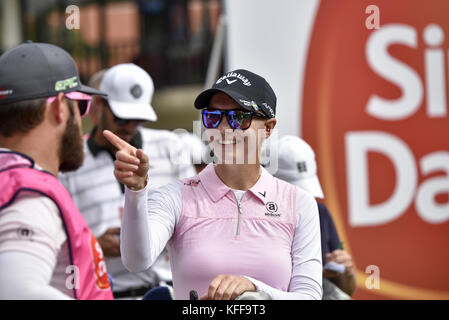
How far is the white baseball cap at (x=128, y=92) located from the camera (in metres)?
3.99

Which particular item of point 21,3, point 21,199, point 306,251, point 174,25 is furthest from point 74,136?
point 21,3

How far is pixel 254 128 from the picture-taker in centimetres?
220

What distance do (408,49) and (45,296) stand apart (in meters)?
3.76

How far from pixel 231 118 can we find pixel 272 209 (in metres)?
0.31

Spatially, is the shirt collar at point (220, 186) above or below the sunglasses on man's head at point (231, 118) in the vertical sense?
below

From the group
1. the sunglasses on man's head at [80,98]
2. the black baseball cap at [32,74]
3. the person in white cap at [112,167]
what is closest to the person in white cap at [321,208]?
the person in white cap at [112,167]

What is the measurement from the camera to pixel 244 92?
2180 millimetres

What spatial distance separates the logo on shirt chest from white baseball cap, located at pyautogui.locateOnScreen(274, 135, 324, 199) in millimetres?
934

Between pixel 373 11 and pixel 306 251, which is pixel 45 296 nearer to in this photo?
pixel 306 251

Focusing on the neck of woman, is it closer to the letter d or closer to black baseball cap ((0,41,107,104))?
black baseball cap ((0,41,107,104))

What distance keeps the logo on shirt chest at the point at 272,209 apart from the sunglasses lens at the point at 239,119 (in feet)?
0.83

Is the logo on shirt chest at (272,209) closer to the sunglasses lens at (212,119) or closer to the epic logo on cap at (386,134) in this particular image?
the sunglasses lens at (212,119)

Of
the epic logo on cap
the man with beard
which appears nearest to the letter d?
the epic logo on cap

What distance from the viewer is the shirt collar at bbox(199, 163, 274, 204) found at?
2.23 meters
